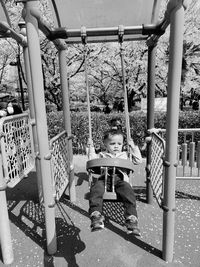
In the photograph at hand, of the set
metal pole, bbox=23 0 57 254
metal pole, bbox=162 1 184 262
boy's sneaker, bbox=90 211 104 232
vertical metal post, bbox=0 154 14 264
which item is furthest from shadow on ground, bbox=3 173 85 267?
metal pole, bbox=162 1 184 262

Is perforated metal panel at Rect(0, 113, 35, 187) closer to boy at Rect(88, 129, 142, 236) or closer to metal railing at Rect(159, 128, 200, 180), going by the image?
boy at Rect(88, 129, 142, 236)

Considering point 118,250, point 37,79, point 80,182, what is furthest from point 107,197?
point 80,182

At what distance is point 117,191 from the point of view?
258 centimetres

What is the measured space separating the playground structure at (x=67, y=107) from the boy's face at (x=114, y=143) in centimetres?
47

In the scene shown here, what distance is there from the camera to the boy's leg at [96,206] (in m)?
2.21

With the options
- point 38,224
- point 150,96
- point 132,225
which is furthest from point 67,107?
point 132,225

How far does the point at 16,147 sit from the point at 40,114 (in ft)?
2.93

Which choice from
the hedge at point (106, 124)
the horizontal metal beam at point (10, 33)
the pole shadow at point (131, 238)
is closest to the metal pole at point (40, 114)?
the pole shadow at point (131, 238)

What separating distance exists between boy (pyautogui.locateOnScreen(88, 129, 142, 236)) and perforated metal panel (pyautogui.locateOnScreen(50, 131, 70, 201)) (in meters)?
0.44

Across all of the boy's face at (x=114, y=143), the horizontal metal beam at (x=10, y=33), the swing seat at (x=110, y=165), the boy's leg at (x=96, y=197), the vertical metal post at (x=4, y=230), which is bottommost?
the vertical metal post at (x=4, y=230)

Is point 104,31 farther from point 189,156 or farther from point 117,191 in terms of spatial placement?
point 189,156

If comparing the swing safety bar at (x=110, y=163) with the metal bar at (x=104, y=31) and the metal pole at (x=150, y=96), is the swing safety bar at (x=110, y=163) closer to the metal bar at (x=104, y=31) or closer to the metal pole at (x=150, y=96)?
the metal pole at (x=150, y=96)

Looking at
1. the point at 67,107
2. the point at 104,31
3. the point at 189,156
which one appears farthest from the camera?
the point at 189,156

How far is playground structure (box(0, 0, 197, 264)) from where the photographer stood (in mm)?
2160
